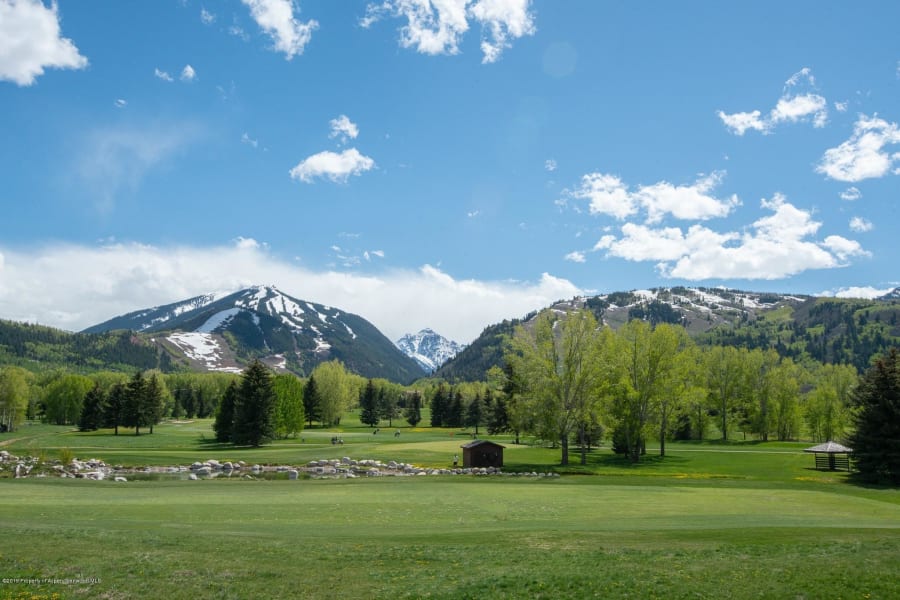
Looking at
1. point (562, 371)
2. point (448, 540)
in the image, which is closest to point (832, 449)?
point (562, 371)

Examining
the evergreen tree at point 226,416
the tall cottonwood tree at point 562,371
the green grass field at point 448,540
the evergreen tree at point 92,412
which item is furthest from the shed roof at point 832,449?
the evergreen tree at point 92,412

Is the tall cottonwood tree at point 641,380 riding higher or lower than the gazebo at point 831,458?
higher

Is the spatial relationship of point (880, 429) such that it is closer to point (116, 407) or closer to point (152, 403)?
point (152, 403)

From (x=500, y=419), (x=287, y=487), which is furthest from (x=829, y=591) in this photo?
(x=500, y=419)

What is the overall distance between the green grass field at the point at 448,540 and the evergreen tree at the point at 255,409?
1454 inches

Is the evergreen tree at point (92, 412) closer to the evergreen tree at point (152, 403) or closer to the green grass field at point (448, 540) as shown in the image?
the evergreen tree at point (152, 403)

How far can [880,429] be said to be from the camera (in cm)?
4134

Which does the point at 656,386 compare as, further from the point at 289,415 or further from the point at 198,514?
the point at 289,415

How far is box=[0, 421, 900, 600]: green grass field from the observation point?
13.3 m

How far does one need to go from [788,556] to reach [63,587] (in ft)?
62.5

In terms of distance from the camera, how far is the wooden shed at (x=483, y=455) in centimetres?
4878

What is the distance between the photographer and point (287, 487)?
3594 cm

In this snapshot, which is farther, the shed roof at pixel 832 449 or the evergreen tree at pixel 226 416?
the evergreen tree at pixel 226 416

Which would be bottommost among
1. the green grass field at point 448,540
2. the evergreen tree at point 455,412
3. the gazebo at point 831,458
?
the evergreen tree at point 455,412
